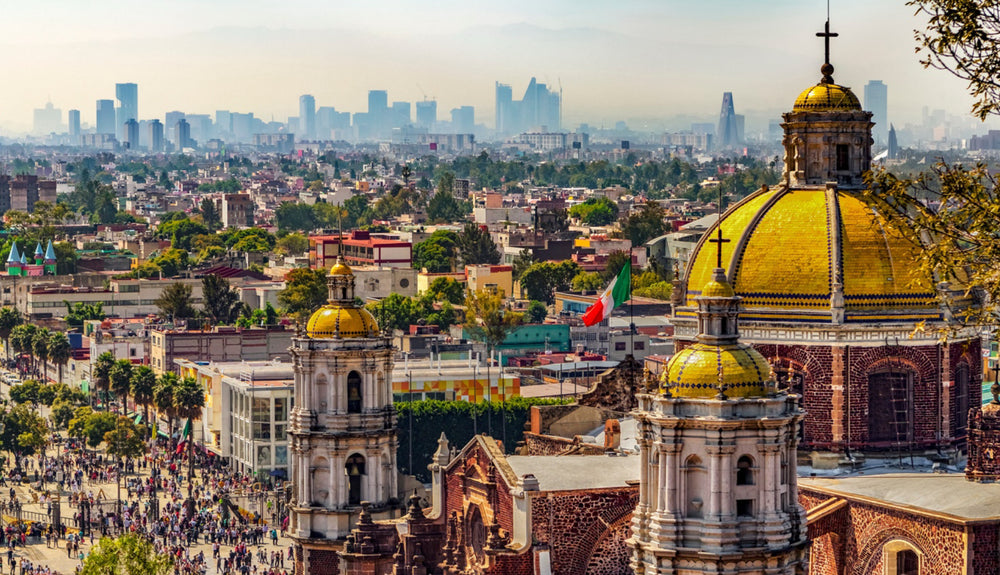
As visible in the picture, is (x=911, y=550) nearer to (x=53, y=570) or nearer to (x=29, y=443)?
(x=53, y=570)

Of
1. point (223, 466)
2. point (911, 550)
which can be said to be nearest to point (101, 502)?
point (223, 466)

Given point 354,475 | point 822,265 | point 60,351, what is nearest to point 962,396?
point 822,265

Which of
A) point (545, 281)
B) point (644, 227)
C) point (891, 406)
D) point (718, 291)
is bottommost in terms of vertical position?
point (891, 406)

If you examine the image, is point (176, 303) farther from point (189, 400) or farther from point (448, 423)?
point (448, 423)

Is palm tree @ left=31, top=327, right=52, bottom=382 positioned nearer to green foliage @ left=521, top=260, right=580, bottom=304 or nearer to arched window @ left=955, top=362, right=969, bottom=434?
green foliage @ left=521, top=260, right=580, bottom=304

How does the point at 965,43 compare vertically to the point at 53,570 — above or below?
above

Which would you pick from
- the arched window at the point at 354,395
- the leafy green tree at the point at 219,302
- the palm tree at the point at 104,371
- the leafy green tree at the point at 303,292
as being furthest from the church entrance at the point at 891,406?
the leafy green tree at the point at 303,292
